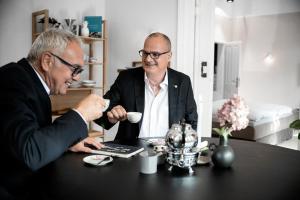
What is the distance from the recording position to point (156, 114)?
7.00ft

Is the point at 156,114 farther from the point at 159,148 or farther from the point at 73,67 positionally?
the point at 73,67

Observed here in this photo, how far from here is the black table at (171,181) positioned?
3.21ft

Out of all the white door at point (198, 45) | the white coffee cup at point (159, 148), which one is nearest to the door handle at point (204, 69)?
the white door at point (198, 45)

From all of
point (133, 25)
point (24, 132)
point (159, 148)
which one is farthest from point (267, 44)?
point (24, 132)

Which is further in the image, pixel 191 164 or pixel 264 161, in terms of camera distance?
pixel 264 161

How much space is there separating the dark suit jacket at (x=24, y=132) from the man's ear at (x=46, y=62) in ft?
0.15

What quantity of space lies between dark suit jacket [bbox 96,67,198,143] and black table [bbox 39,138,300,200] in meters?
0.72

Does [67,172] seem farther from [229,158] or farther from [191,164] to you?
[229,158]

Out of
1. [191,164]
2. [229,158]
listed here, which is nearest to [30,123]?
[191,164]

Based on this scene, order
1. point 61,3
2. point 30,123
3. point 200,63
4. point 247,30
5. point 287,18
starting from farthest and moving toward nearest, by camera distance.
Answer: point 247,30, point 287,18, point 61,3, point 200,63, point 30,123

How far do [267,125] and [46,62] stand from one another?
3844 mm

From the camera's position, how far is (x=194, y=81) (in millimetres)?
3316

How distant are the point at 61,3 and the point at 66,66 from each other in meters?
2.96

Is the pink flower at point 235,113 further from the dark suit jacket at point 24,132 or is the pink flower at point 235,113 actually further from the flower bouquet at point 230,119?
the dark suit jacket at point 24,132
